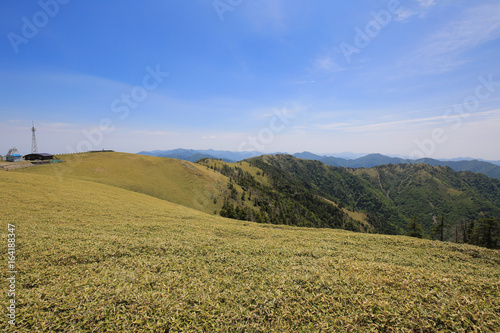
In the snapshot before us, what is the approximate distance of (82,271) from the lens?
32.7ft

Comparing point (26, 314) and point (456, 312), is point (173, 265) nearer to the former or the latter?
point (26, 314)

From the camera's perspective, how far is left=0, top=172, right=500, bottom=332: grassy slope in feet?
21.9

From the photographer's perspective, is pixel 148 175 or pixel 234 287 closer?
pixel 234 287

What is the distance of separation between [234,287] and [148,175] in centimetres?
7875

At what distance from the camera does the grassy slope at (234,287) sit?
6660mm

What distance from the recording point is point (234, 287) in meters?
8.90

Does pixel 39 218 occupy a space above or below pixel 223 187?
above

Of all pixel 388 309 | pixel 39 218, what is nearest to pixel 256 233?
pixel 388 309

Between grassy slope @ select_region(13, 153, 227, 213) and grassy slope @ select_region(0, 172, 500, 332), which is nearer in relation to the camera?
grassy slope @ select_region(0, 172, 500, 332)

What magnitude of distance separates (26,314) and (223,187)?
9383 centimetres

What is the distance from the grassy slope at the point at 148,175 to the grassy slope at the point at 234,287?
167ft

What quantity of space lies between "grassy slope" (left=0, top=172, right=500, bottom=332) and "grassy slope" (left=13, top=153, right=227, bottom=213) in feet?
167

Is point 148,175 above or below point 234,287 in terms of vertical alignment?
above

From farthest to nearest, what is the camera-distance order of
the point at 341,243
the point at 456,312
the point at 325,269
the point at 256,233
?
the point at 256,233, the point at 341,243, the point at 325,269, the point at 456,312
